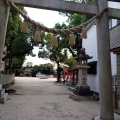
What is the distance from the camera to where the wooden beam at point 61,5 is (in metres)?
5.28

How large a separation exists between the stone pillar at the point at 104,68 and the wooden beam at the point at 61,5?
1.17 feet

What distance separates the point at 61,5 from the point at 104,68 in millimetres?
2385

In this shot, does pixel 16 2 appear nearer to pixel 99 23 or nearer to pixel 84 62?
pixel 99 23

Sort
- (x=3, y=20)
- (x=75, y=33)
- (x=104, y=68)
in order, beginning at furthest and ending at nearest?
(x=75, y=33)
(x=104, y=68)
(x=3, y=20)

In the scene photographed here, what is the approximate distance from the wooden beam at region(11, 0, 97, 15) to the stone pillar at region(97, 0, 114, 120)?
355mm

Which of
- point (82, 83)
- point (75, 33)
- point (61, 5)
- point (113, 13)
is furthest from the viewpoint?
point (75, 33)

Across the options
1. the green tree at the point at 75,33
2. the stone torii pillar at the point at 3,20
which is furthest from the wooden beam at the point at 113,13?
the green tree at the point at 75,33

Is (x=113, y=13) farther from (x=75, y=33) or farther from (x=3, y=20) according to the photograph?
(x=75, y=33)

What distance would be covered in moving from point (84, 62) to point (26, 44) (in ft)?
33.5

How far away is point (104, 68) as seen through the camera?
5.68 metres

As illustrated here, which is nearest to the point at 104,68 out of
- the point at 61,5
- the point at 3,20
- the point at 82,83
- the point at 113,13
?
the point at 113,13

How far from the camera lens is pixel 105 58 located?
18.7 ft

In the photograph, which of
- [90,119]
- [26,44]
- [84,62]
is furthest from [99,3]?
[26,44]

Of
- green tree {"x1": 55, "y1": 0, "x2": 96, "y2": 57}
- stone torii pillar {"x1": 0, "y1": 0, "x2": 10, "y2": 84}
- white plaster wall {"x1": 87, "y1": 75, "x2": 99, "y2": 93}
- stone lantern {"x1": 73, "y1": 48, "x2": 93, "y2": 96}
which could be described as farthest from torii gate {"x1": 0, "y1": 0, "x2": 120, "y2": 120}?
green tree {"x1": 55, "y1": 0, "x2": 96, "y2": 57}
